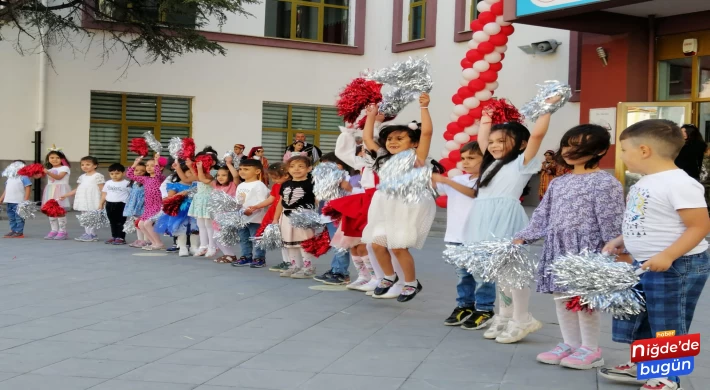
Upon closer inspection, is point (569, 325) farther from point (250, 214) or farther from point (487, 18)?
point (487, 18)

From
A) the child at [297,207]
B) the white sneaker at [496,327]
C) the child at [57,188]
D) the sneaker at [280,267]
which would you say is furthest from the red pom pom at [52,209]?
the white sneaker at [496,327]

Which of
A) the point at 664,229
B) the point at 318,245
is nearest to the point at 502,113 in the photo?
the point at 664,229

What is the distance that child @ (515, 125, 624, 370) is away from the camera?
496 cm

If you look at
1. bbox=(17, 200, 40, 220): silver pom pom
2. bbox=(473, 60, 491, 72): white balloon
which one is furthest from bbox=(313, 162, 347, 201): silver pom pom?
bbox=(473, 60, 491, 72): white balloon

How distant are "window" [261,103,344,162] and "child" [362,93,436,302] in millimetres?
14597

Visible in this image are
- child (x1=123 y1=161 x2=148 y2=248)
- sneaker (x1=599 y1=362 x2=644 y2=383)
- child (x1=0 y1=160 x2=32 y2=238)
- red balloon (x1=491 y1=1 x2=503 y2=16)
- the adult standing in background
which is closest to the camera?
sneaker (x1=599 y1=362 x2=644 y2=383)

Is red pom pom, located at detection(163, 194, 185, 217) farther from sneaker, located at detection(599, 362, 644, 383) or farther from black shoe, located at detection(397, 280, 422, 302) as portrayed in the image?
sneaker, located at detection(599, 362, 644, 383)

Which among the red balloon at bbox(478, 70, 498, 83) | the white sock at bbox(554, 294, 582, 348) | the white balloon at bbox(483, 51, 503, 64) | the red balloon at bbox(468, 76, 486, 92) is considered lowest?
the white sock at bbox(554, 294, 582, 348)

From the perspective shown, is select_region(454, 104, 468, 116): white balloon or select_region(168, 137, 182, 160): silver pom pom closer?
select_region(168, 137, 182, 160): silver pom pom

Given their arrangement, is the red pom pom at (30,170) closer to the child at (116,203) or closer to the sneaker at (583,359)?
the child at (116,203)

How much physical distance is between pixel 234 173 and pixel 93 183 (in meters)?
3.53

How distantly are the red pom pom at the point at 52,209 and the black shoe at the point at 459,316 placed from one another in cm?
820

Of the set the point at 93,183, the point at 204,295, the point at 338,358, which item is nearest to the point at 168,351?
the point at 338,358

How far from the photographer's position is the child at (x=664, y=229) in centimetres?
421
